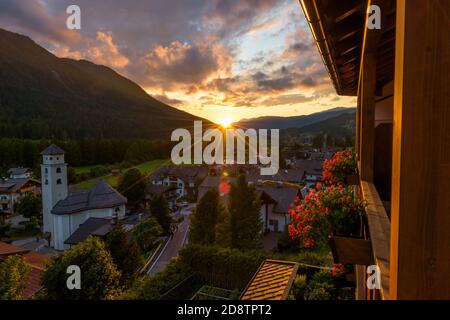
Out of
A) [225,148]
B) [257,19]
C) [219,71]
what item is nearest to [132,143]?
[225,148]

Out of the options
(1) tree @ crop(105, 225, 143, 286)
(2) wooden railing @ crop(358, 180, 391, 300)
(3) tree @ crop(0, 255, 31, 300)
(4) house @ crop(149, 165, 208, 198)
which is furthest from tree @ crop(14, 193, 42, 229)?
(2) wooden railing @ crop(358, 180, 391, 300)

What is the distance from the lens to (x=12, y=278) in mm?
8852

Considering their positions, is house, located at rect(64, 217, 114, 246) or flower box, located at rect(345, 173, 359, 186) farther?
house, located at rect(64, 217, 114, 246)

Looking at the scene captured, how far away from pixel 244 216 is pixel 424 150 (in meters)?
17.6

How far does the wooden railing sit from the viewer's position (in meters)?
1.32

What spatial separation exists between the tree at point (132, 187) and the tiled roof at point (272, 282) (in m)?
32.4

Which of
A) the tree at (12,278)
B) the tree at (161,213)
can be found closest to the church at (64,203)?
the tree at (161,213)

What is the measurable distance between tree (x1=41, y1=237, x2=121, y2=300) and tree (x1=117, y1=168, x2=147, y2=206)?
28.3 m

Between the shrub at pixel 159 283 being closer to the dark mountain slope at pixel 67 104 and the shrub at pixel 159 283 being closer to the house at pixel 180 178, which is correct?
A: the house at pixel 180 178

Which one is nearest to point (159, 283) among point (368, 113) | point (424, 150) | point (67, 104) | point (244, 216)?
point (244, 216)

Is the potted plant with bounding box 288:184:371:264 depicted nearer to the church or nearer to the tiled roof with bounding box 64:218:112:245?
the tiled roof with bounding box 64:218:112:245

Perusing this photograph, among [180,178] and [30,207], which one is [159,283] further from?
[180,178]
